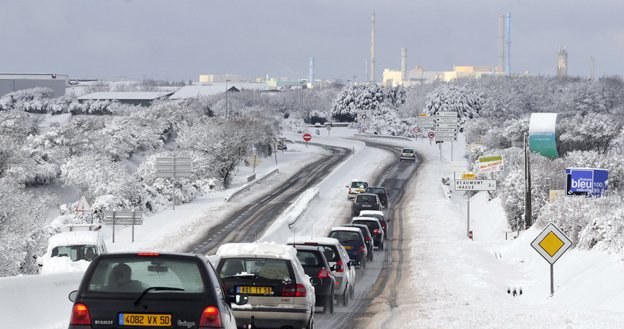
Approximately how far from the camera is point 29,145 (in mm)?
86312

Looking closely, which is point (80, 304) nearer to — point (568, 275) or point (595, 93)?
point (568, 275)

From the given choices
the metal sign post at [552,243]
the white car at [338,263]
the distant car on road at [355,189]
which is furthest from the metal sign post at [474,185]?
the white car at [338,263]

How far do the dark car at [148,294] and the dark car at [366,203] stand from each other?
53361 millimetres

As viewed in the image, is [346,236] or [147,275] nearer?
[147,275]

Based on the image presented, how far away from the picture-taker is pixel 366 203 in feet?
213

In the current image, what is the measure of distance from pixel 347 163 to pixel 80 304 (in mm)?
89192

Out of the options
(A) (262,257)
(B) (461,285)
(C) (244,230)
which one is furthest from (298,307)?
(C) (244,230)

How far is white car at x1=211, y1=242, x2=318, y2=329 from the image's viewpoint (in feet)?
57.0

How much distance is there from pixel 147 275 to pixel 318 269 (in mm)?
11504

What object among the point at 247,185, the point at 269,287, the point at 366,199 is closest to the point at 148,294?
the point at 269,287

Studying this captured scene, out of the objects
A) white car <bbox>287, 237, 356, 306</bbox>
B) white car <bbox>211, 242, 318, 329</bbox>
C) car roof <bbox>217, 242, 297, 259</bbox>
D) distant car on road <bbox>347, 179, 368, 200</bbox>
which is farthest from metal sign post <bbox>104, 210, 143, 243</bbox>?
white car <bbox>211, 242, 318, 329</bbox>

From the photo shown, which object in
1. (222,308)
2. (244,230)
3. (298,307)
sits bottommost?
(244,230)

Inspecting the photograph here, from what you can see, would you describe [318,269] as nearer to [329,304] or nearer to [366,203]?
[329,304]

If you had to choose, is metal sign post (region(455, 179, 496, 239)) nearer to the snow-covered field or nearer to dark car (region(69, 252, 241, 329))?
the snow-covered field
